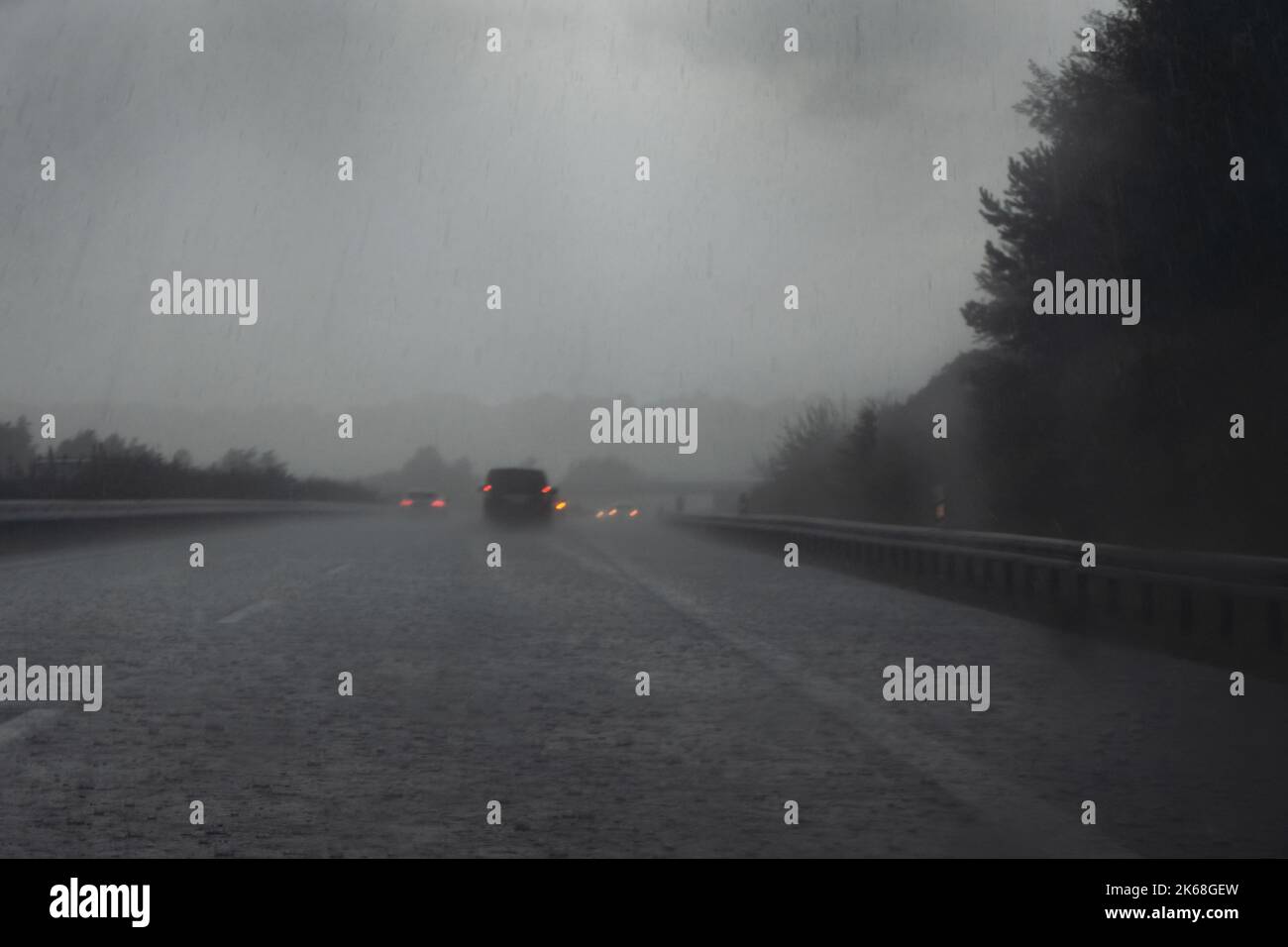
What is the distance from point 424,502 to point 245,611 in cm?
5584

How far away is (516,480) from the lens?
138 ft

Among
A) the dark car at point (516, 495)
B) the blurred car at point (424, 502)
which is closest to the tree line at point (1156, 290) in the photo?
the dark car at point (516, 495)

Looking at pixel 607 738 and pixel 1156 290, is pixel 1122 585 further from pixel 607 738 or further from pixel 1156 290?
pixel 1156 290

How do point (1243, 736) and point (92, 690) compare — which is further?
point (92, 690)

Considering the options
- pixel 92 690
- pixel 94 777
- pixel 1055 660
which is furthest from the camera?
pixel 1055 660

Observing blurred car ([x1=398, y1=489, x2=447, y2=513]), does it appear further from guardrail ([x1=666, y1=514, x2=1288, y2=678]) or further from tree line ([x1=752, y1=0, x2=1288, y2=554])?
guardrail ([x1=666, y1=514, x2=1288, y2=678])

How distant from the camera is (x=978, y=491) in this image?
45.7 metres

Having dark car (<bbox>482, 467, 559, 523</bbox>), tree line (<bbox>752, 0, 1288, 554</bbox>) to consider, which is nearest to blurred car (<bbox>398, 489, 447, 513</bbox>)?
dark car (<bbox>482, 467, 559, 523</bbox>)

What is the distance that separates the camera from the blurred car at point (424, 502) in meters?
69.0

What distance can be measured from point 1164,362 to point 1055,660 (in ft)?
65.5

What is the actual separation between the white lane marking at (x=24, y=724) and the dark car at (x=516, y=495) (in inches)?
1274
